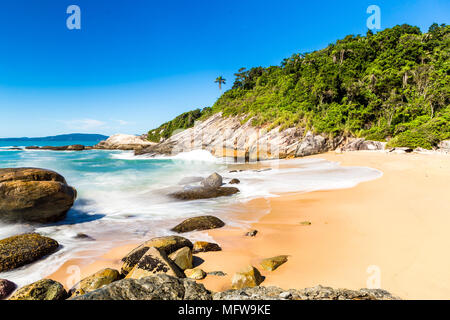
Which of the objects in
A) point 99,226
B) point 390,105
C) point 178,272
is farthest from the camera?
point 390,105

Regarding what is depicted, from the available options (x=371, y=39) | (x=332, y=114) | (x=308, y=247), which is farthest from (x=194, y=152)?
(x=371, y=39)

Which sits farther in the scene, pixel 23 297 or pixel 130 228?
pixel 130 228

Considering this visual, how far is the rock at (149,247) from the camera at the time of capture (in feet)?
12.0

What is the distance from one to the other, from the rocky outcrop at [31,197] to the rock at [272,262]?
6.34m

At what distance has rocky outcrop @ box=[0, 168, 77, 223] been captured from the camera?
18.5 ft

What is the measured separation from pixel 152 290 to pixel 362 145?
22.6 m

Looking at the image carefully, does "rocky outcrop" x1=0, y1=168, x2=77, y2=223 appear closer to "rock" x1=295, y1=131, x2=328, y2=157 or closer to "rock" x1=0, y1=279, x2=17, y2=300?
"rock" x1=0, y1=279, x2=17, y2=300

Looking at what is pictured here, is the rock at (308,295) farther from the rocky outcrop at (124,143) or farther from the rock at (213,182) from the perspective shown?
the rocky outcrop at (124,143)

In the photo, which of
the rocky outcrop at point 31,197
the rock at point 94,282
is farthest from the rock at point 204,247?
the rocky outcrop at point 31,197

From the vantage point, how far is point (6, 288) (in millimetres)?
3205

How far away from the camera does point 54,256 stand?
14.2ft

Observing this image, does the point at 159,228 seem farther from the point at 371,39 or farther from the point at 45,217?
the point at 371,39

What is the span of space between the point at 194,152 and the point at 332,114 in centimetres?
1875

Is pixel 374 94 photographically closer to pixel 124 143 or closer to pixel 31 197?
pixel 31 197
